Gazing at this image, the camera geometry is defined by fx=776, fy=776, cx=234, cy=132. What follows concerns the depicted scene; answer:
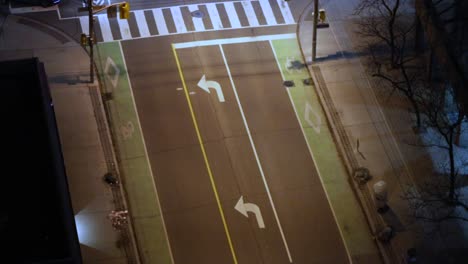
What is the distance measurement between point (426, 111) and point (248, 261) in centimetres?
1225

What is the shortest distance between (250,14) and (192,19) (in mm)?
3277

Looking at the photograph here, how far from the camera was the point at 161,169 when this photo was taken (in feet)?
118

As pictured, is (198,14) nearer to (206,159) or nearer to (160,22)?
(160,22)

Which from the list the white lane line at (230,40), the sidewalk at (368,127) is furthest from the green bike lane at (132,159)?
the sidewalk at (368,127)

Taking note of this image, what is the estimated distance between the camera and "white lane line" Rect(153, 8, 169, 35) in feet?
137

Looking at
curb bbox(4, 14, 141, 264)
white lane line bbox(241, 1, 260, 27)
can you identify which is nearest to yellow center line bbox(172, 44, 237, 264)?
curb bbox(4, 14, 141, 264)

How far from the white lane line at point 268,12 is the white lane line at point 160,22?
566 cm

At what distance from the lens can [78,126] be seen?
36.9m

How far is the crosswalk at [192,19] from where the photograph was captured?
41438 millimetres

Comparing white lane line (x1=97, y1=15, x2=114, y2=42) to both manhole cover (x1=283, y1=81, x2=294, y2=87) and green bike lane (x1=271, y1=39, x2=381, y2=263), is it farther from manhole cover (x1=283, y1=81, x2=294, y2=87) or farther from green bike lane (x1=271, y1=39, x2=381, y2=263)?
manhole cover (x1=283, y1=81, x2=294, y2=87)

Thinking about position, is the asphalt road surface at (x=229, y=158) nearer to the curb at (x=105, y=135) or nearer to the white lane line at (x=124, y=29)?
the white lane line at (x=124, y=29)

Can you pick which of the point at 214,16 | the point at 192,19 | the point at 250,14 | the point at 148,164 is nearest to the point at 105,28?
the point at 192,19

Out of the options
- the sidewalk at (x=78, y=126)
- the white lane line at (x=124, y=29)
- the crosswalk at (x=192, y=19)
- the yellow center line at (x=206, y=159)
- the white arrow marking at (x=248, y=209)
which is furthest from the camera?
the crosswalk at (x=192, y=19)

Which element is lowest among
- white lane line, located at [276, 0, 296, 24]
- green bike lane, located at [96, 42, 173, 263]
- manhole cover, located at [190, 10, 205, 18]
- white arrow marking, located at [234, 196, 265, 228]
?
white arrow marking, located at [234, 196, 265, 228]
